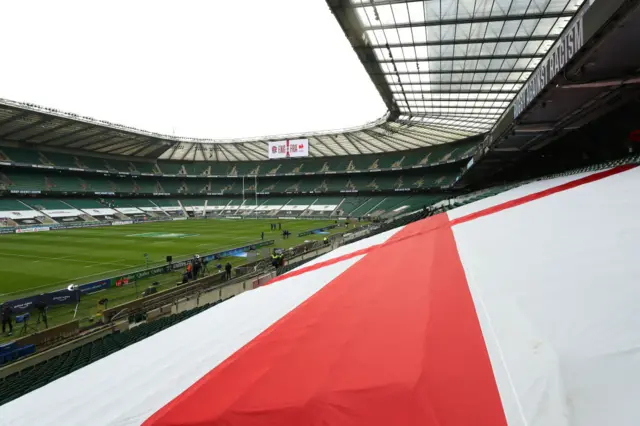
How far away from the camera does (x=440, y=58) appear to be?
22.0m

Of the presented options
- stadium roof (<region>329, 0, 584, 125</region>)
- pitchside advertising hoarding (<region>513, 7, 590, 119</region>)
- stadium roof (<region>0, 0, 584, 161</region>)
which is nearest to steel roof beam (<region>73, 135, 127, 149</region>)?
stadium roof (<region>0, 0, 584, 161</region>)

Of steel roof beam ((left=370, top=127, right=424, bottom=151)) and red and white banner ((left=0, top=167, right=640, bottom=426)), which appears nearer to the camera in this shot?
red and white banner ((left=0, top=167, right=640, bottom=426))

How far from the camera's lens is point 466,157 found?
157 feet

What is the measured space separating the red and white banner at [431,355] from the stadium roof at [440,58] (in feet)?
50.7

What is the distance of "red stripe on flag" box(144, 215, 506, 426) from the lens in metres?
2.06

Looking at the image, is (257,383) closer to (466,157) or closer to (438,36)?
(438,36)

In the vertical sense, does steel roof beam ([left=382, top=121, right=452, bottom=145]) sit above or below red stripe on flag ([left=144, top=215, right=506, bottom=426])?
above

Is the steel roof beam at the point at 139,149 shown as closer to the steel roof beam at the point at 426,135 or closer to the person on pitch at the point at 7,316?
the steel roof beam at the point at 426,135

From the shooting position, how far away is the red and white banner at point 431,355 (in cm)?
183

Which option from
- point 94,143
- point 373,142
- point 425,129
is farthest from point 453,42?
point 94,143

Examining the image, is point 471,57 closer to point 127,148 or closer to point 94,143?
point 94,143

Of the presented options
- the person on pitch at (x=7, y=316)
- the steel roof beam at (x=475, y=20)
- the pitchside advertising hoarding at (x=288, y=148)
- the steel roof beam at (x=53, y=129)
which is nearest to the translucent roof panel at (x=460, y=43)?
the steel roof beam at (x=475, y=20)

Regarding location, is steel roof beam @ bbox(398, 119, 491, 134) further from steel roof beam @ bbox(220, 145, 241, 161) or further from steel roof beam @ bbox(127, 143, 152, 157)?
steel roof beam @ bbox(127, 143, 152, 157)

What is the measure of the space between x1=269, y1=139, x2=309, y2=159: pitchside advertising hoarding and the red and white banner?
5352 cm
